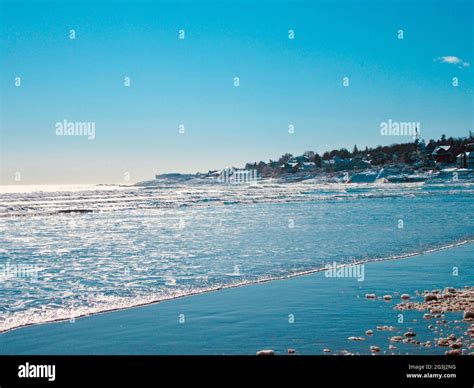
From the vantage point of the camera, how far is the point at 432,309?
7730 mm

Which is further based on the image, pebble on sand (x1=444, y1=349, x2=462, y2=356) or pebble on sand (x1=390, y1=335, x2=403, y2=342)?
pebble on sand (x1=390, y1=335, x2=403, y2=342)

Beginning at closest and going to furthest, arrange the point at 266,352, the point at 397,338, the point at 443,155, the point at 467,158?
the point at 266,352, the point at 397,338, the point at 467,158, the point at 443,155

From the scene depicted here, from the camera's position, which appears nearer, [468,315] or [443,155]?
[468,315]

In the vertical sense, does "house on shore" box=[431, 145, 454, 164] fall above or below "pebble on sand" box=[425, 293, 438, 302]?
Result: above

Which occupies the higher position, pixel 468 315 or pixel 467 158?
pixel 467 158

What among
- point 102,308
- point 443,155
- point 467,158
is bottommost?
point 102,308

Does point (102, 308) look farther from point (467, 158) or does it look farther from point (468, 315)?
point (467, 158)

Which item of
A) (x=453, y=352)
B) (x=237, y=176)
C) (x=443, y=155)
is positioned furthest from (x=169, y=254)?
(x=237, y=176)

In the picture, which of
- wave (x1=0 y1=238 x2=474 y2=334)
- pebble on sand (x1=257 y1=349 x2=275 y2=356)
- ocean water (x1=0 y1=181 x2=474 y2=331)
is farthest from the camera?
ocean water (x1=0 y1=181 x2=474 y2=331)

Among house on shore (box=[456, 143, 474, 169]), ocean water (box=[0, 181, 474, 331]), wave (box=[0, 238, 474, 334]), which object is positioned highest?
house on shore (box=[456, 143, 474, 169])

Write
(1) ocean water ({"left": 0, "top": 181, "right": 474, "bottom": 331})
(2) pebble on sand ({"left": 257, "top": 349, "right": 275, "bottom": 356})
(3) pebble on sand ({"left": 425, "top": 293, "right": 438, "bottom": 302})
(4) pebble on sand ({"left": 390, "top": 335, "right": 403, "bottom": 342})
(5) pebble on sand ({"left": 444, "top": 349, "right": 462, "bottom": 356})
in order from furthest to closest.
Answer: (1) ocean water ({"left": 0, "top": 181, "right": 474, "bottom": 331}) < (3) pebble on sand ({"left": 425, "top": 293, "right": 438, "bottom": 302}) < (4) pebble on sand ({"left": 390, "top": 335, "right": 403, "bottom": 342}) < (2) pebble on sand ({"left": 257, "top": 349, "right": 275, "bottom": 356}) < (5) pebble on sand ({"left": 444, "top": 349, "right": 462, "bottom": 356})

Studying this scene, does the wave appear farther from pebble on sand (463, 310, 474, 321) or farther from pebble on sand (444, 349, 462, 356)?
pebble on sand (444, 349, 462, 356)

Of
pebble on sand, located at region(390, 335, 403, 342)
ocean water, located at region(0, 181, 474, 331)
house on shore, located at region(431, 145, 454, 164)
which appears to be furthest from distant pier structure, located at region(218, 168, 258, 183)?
pebble on sand, located at region(390, 335, 403, 342)

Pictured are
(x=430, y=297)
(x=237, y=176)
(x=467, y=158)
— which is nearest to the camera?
(x=430, y=297)
